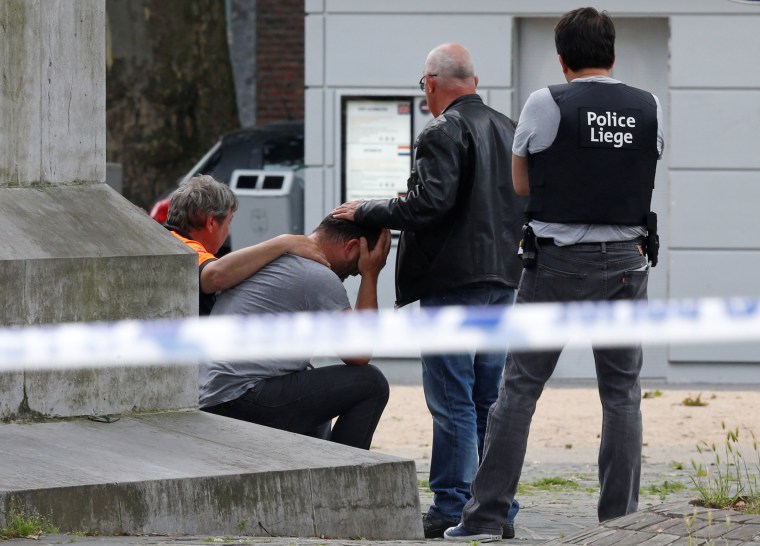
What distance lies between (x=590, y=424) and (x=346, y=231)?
3690 millimetres

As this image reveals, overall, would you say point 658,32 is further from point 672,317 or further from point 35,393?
point 35,393

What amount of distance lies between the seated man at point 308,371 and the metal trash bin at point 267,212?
6069 millimetres

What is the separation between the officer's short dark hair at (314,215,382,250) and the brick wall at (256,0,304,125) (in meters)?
15.5

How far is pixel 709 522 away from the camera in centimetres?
437

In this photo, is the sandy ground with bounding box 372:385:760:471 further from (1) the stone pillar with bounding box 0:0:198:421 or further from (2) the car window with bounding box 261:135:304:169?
(2) the car window with bounding box 261:135:304:169

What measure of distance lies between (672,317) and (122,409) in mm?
6794

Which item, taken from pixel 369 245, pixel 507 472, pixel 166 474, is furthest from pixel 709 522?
pixel 369 245

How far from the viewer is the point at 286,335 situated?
6.18 m

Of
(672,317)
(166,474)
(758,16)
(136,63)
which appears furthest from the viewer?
(136,63)

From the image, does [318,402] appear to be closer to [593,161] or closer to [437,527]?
[437,527]

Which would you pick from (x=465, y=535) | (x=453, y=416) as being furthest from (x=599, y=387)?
(x=453, y=416)

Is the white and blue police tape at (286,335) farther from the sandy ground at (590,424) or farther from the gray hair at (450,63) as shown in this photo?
the sandy ground at (590,424)

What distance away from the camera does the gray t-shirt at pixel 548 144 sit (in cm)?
516

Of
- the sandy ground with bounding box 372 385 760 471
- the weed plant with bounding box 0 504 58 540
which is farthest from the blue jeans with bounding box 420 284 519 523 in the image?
the sandy ground with bounding box 372 385 760 471
